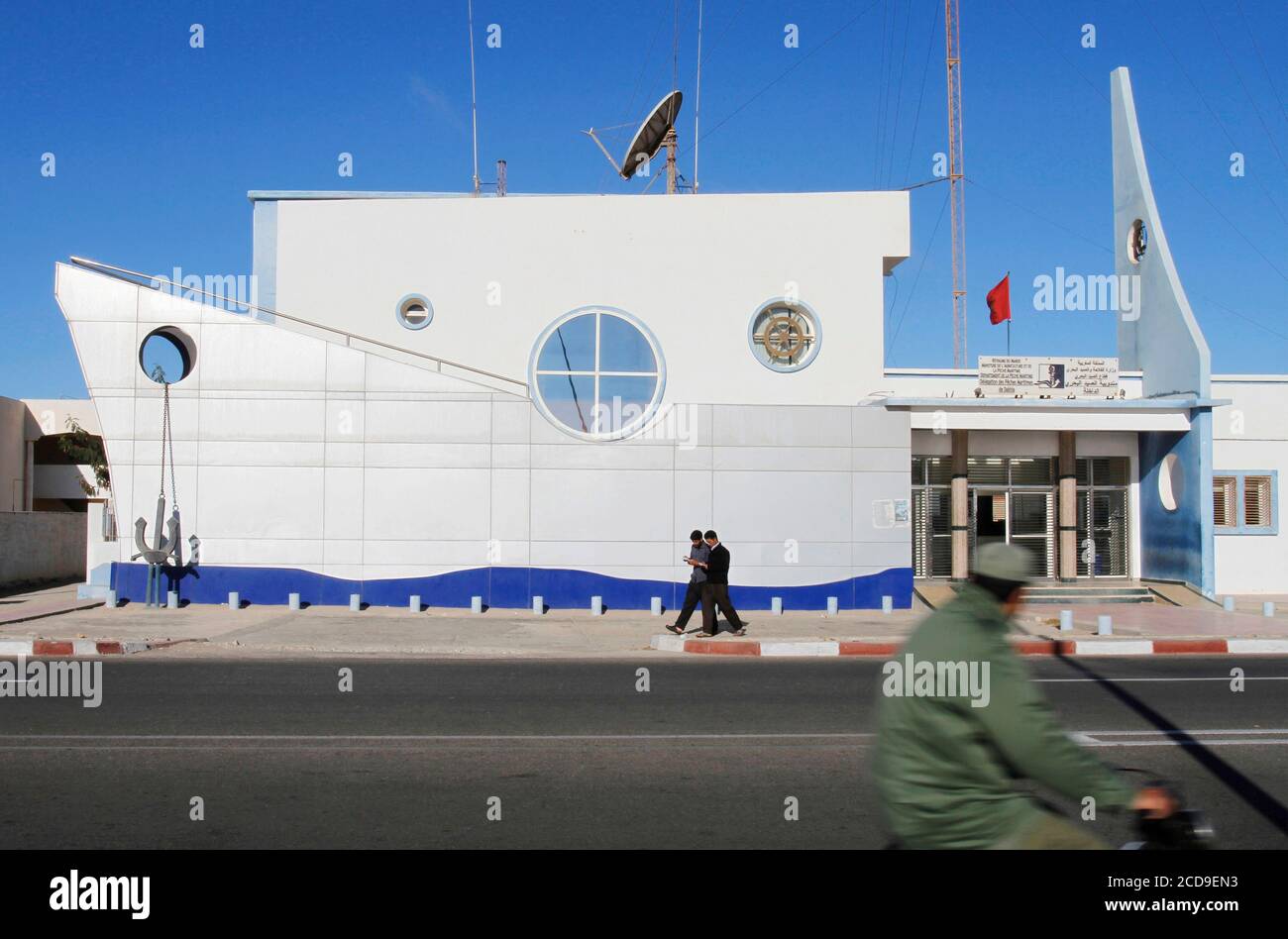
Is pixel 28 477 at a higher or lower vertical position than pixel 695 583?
higher

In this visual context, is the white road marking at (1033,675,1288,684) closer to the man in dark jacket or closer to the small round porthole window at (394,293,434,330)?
the man in dark jacket

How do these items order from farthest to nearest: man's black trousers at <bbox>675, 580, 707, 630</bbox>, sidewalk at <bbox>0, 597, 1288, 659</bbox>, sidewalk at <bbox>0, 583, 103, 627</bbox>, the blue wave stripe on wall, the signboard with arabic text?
Result: the signboard with arabic text, the blue wave stripe on wall, sidewalk at <bbox>0, 583, 103, 627</bbox>, man's black trousers at <bbox>675, 580, 707, 630</bbox>, sidewalk at <bbox>0, 597, 1288, 659</bbox>

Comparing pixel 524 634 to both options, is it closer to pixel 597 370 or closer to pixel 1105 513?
pixel 597 370

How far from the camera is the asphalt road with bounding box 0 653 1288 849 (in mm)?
6477

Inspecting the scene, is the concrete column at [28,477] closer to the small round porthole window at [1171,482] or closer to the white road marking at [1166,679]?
the small round porthole window at [1171,482]

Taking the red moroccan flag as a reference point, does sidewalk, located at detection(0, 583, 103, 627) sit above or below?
below

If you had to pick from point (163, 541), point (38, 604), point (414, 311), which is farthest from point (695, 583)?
point (38, 604)

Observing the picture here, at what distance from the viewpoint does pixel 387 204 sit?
71.6 feet

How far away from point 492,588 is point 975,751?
688 inches

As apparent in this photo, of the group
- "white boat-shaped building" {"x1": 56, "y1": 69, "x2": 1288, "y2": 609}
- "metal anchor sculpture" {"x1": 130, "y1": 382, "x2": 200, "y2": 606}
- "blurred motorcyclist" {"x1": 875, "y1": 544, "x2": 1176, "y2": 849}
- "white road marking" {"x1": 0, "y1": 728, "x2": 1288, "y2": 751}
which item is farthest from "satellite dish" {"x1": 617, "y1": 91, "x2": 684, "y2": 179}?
"blurred motorcyclist" {"x1": 875, "y1": 544, "x2": 1176, "y2": 849}

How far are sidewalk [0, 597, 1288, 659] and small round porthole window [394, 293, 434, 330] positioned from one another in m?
5.79

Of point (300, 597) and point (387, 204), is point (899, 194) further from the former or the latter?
point (300, 597)

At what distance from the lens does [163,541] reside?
64.8 ft
